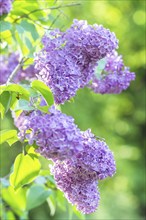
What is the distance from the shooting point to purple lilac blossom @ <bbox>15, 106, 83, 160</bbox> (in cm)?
118

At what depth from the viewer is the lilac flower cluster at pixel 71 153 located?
46.6 inches

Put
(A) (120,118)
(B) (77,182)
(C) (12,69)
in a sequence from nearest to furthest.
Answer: (B) (77,182), (C) (12,69), (A) (120,118)

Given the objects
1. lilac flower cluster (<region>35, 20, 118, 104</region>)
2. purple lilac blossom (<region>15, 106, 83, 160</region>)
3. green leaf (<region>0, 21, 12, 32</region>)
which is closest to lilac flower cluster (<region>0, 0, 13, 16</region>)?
green leaf (<region>0, 21, 12, 32</region>)

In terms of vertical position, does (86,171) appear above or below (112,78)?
below

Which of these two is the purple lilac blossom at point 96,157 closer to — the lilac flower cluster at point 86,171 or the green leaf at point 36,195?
the lilac flower cluster at point 86,171

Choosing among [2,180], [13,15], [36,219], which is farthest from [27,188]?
[36,219]

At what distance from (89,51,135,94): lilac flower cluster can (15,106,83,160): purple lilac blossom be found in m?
0.48

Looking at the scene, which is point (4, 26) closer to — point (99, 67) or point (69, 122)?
point (99, 67)

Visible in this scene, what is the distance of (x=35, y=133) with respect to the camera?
3.99 feet

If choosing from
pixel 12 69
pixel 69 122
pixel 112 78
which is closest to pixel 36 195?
pixel 12 69

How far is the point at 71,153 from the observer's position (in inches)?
46.8

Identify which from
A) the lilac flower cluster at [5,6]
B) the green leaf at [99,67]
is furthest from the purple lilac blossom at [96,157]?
the lilac flower cluster at [5,6]

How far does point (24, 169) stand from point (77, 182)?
0.65ft

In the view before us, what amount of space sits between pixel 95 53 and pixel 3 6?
37cm
